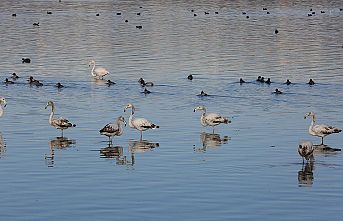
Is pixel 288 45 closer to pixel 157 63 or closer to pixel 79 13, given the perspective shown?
pixel 157 63

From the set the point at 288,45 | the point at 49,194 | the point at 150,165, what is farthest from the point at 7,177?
the point at 288,45

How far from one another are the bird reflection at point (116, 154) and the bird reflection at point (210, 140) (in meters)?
3.33

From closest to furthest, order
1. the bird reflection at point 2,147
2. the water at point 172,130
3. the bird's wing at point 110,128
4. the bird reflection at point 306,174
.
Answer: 1. the water at point 172,130
2. the bird reflection at point 306,174
3. the bird reflection at point 2,147
4. the bird's wing at point 110,128

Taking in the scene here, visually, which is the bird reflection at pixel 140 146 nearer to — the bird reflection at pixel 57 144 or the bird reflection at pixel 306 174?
the bird reflection at pixel 57 144

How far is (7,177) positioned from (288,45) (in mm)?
61775

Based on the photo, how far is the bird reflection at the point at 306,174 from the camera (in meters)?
30.9

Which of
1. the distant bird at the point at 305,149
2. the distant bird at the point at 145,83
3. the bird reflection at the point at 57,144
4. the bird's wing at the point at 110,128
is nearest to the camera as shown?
the distant bird at the point at 305,149

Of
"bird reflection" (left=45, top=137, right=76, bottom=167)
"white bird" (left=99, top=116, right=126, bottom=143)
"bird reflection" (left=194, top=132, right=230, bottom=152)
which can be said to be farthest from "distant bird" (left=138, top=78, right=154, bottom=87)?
"white bird" (left=99, top=116, right=126, bottom=143)

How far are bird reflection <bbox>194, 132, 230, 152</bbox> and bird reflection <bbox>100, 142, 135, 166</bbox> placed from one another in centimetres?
333

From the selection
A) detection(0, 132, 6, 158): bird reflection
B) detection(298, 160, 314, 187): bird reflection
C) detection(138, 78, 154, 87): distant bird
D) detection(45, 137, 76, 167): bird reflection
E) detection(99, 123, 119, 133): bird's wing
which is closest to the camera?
detection(298, 160, 314, 187): bird reflection

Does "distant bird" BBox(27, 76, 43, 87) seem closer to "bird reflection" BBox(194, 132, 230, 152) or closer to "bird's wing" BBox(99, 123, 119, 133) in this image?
"bird reflection" BBox(194, 132, 230, 152)

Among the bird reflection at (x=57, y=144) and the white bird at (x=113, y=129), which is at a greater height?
the white bird at (x=113, y=129)

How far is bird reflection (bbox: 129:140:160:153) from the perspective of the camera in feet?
121

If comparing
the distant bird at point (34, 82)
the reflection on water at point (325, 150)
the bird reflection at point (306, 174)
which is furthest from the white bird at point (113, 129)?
the distant bird at point (34, 82)
